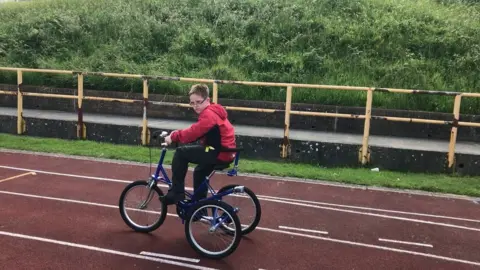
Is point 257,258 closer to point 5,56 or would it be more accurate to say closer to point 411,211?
point 411,211

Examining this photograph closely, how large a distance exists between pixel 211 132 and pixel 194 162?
1.29 ft

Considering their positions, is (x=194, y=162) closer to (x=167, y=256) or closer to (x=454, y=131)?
(x=167, y=256)

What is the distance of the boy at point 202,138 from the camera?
4.98 meters

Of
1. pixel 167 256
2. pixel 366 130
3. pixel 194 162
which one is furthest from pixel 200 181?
pixel 366 130

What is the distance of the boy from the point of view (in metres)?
4.98

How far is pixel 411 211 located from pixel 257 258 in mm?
2984

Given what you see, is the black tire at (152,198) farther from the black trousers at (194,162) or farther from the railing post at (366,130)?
the railing post at (366,130)

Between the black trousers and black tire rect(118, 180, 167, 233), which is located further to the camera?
black tire rect(118, 180, 167, 233)

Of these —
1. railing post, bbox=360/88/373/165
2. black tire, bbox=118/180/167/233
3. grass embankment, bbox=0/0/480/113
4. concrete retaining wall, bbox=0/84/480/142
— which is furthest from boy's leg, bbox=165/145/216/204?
grass embankment, bbox=0/0/480/113

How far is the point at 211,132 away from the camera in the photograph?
502 cm

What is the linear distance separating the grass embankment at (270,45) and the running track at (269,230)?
465 centimetres

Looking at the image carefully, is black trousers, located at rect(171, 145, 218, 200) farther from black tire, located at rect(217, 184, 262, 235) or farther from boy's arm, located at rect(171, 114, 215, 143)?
black tire, located at rect(217, 184, 262, 235)

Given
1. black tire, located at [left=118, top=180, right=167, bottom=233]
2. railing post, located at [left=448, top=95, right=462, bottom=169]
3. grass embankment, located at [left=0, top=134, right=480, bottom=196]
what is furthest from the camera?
railing post, located at [left=448, top=95, right=462, bottom=169]

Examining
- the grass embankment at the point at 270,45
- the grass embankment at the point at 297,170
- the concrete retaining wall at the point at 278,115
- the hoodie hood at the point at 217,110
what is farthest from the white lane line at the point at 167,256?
the grass embankment at the point at 270,45
